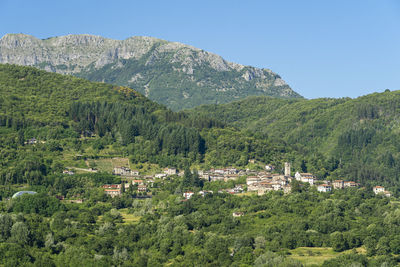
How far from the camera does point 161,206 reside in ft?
443

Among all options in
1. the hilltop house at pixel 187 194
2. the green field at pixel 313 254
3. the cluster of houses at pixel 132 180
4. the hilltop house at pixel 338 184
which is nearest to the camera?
the green field at pixel 313 254

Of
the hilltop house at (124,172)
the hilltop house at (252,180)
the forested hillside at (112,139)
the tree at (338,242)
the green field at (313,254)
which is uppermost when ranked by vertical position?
the forested hillside at (112,139)

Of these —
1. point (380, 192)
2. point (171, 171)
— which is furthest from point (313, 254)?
point (171, 171)

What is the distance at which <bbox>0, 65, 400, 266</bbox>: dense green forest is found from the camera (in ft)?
340

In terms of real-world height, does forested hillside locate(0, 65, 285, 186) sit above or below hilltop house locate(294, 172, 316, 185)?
above

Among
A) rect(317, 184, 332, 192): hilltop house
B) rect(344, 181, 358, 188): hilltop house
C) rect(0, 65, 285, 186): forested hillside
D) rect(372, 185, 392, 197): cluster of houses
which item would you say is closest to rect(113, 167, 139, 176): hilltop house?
rect(0, 65, 285, 186): forested hillside

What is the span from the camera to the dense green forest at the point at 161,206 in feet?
340

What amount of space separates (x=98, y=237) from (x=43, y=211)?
19772 mm

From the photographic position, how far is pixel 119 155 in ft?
574

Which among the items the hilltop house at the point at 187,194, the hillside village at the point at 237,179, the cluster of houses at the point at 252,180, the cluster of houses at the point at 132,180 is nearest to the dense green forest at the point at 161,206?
the hilltop house at the point at 187,194

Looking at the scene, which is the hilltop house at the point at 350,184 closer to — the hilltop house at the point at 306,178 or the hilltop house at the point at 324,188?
the hilltop house at the point at 306,178

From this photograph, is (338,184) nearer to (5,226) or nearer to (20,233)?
(20,233)

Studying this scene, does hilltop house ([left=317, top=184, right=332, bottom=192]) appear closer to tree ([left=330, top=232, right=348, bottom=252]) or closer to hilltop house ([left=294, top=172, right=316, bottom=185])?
hilltop house ([left=294, top=172, right=316, bottom=185])

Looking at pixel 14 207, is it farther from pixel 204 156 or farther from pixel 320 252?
pixel 204 156
